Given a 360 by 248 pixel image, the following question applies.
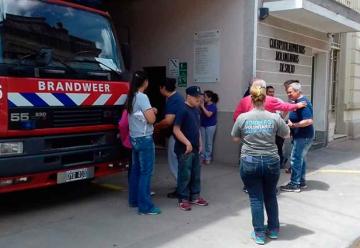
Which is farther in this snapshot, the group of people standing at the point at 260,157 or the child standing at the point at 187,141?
the child standing at the point at 187,141

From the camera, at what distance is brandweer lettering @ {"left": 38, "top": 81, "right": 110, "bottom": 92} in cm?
536

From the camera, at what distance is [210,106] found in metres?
9.07

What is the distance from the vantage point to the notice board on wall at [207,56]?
9273mm

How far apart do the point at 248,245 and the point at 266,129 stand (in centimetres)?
122

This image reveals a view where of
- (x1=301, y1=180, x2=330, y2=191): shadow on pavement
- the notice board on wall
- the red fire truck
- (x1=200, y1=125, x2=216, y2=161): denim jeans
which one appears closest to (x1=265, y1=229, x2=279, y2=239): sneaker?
the red fire truck

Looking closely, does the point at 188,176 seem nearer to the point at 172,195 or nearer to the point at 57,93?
the point at 172,195

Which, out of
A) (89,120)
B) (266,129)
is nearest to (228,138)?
(89,120)

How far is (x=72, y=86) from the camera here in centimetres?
564

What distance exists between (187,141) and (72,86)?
157cm

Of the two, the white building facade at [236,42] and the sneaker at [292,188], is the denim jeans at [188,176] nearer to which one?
the sneaker at [292,188]

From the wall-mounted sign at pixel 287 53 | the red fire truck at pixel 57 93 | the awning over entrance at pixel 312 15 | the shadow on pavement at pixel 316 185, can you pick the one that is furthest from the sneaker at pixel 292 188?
the awning over entrance at pixel 312 15

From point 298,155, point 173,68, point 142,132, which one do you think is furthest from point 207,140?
point 142,132

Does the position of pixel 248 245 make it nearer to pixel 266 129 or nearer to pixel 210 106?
pixel 266 129

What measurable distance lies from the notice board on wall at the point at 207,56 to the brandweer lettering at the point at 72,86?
366cm
